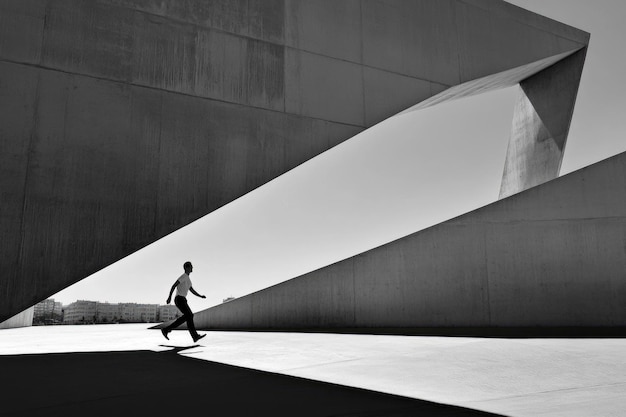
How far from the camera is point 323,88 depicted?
1055 centimetres

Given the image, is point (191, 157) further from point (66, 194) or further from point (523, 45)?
point (523, 45)

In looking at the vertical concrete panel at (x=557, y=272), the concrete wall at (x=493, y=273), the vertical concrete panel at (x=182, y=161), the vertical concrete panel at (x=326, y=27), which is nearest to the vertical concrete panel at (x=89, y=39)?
the vertical concrete panel at (x=182, y=161)

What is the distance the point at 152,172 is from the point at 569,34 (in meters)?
11.0

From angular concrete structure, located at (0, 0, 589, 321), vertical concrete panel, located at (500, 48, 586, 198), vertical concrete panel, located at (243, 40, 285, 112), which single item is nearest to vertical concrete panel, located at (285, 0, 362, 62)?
angular concrete structure, located at (0, 0, 589, 321)

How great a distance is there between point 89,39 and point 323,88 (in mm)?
4542

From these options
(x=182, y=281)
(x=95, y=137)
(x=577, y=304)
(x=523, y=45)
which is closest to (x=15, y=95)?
(x=95, y=137)

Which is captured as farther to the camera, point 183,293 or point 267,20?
point 267,20

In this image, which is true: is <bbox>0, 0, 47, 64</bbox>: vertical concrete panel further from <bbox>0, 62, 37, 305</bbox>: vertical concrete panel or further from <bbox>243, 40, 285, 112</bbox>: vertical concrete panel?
<bbox>243, 40, 285, 112</bbox>: vertical concrete panel

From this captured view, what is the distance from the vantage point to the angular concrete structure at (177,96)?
26.8ft

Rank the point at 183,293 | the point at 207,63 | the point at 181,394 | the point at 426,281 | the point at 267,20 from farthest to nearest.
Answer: the point at 267,20 < the point at 207,63 < the point at 426,281 < the point at 183,293 < the point at 181,394

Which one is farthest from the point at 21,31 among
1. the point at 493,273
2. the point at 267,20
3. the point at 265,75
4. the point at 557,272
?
the point at 557,272

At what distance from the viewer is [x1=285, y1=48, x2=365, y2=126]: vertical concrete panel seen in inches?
406

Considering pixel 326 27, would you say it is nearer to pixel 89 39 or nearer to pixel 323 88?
pixel 323 88

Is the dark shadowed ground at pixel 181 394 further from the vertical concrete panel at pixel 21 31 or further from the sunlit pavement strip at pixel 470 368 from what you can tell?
the vertical concrete panel at pixel 21 31
